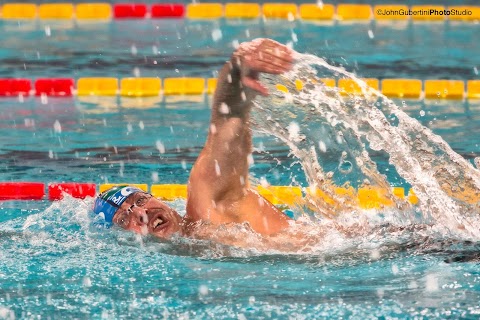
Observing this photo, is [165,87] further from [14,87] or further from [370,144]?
[370,144]

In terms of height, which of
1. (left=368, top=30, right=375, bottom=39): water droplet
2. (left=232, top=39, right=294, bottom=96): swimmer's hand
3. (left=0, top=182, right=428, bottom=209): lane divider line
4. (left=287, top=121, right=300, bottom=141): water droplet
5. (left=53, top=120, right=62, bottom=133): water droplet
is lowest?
(left=0, top=182, right=428, bottom=209): lane divider line

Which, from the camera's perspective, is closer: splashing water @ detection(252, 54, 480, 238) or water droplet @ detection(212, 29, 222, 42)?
splashing water @ detection(252, 54, 480, 238)

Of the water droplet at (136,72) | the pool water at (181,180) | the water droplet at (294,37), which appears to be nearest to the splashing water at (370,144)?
the pool water at (181,180)

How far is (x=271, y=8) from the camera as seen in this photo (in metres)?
13.1

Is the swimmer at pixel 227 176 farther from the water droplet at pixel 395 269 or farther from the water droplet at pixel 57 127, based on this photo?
the water droplet at pixel 57 127

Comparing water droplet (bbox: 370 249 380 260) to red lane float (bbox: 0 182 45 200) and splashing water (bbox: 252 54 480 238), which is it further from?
red lane float (bbox: 0 182 45 200)

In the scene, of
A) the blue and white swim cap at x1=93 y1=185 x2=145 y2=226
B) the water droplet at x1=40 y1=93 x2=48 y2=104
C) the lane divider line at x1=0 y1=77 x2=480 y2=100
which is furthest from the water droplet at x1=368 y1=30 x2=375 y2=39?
→ the blue and white swim cap at x1=93 y1=185 x2=145 y2=226

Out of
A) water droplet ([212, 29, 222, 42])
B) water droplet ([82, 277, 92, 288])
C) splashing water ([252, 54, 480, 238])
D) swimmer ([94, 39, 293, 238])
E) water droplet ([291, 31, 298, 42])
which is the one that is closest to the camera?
swimmer ([94, 39, 293, 238])

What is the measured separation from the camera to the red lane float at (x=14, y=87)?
9.00 meters

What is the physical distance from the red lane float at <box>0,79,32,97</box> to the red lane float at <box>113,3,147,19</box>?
4.34 metres

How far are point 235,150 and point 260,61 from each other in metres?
0.41

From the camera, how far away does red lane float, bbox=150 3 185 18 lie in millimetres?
13203

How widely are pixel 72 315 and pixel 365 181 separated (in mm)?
2494

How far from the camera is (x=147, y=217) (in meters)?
4.43
